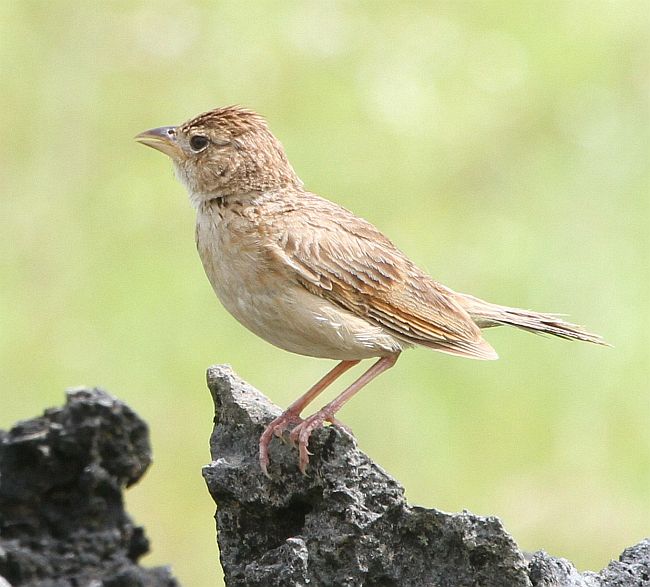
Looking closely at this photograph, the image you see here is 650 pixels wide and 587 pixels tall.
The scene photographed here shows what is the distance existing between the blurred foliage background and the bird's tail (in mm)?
3022

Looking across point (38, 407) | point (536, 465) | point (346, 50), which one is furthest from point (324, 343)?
point (346, 50)

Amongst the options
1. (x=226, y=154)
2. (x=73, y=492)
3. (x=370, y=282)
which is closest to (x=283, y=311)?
(x=370, y=282)

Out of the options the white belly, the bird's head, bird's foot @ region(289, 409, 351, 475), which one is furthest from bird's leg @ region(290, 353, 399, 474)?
the bird's head

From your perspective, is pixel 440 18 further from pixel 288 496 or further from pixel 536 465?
pixel 288 496

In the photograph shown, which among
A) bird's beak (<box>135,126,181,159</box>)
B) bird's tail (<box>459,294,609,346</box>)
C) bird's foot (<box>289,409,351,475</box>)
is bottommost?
bird's foot (<box>289,409,351,475</box>)

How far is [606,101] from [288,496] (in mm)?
5795

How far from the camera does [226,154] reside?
434 cm

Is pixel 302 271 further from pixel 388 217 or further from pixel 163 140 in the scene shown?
Answer: pixel 388 217

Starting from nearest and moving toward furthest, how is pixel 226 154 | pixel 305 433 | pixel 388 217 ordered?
pixel 305 433, pixel 226 154, pixel 388 217

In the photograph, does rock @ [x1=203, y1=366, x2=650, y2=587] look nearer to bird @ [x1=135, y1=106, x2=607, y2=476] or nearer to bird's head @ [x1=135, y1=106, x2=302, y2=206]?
bird @ [x1=135, y1=106, x2=607, y2=476]

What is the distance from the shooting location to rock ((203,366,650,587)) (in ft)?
10.3

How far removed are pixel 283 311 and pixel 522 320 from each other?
3.22 ft

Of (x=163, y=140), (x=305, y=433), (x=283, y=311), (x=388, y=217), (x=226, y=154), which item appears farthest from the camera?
(x=388, y=217)

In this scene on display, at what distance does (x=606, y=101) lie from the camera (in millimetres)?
8531
